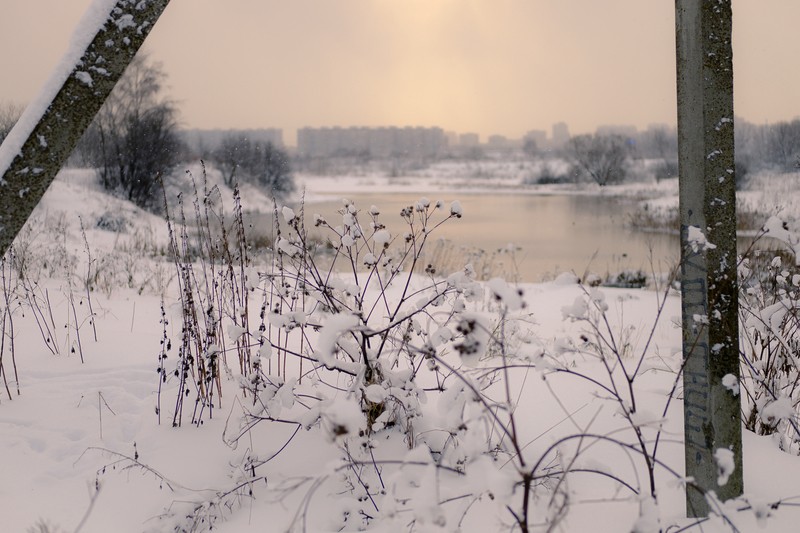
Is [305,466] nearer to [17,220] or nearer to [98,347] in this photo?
[17,220]

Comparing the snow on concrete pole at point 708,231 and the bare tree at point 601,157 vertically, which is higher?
the bare tree at point 601,157

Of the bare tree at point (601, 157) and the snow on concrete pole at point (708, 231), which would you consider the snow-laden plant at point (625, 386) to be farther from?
the bare tree at point (601, 157)

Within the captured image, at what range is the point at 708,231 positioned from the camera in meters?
1.93

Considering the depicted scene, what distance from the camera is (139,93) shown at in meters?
25.0

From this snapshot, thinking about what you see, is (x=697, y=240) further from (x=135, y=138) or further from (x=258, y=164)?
(x=258, y=164)

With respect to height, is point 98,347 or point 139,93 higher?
point 139,93

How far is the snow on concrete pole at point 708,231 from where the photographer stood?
1.90 m

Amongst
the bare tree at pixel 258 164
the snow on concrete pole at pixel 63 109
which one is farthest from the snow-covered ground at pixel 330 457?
the bare tree at pixel 258 164

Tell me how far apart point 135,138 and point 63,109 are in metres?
24.2

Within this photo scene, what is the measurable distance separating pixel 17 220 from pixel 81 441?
4.58 ft

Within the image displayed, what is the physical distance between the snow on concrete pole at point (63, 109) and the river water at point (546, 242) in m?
4.49

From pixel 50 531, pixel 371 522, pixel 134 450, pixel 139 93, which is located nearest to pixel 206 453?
pixel 134 450

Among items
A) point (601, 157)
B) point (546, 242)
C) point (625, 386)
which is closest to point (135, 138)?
point (546, 242)

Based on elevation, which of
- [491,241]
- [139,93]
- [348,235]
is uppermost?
[139,93]
